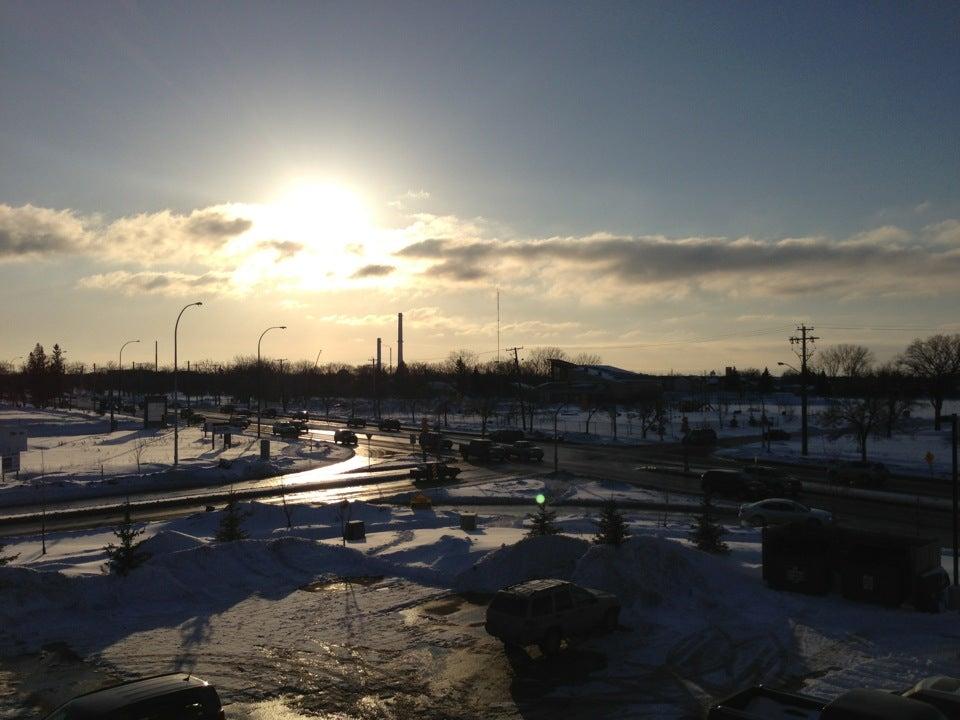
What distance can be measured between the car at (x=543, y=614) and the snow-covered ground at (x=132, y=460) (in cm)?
3354

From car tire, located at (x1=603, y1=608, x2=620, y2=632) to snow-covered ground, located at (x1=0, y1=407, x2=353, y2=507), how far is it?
34.2 meters

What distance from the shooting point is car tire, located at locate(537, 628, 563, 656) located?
47.9 ft

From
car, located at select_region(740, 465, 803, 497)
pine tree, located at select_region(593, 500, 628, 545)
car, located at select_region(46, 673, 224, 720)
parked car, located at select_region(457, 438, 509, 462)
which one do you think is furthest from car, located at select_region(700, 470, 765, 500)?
car, located at select_region(46, 673, 224, 720)

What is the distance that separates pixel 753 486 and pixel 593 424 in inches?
2158

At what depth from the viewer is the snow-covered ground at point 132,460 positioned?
42875 millimetres

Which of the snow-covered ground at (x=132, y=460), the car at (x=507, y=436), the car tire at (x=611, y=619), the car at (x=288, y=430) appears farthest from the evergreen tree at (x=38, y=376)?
the car tire at (x=611, y=619)

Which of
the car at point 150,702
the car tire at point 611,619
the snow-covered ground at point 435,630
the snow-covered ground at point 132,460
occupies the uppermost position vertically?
the car at point 150,702

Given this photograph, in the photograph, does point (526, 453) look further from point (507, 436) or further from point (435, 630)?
point (435, 630)

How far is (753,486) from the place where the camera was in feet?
130

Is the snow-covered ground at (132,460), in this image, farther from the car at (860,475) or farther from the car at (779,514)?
the car at (860,475)

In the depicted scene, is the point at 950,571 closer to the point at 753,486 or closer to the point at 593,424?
the point at 753,486

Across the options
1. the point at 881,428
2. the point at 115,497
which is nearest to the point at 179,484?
the point at 115,497

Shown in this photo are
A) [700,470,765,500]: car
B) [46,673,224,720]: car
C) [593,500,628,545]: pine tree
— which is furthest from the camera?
[700,470,765,500]: car

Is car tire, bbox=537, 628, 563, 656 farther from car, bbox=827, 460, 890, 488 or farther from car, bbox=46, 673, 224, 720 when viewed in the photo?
car, bbox=827, 460, 890, 488
